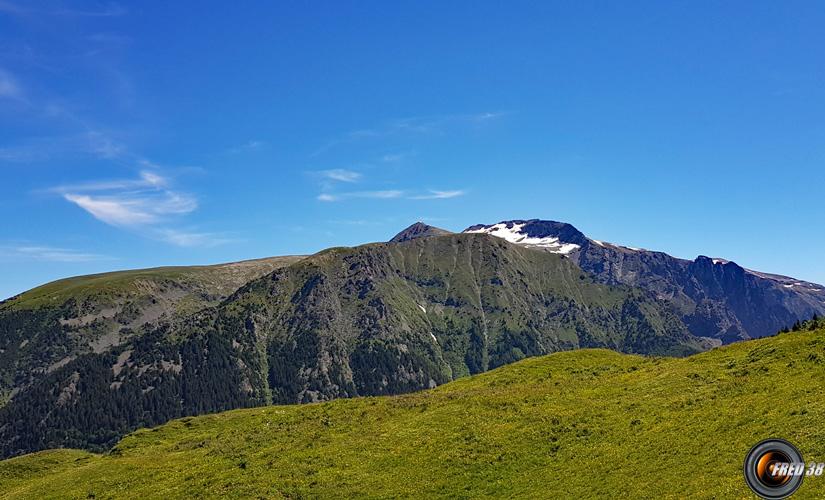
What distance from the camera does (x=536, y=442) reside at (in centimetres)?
4372

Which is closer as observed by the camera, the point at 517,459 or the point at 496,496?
the point at 496,496

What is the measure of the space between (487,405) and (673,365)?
2235 cm

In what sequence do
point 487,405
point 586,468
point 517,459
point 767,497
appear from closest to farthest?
point 767,497 → point 586,468 → point 517,459 → point 487,405

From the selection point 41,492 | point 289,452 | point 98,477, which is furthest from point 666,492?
point 41,492

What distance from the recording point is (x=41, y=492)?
56188mm

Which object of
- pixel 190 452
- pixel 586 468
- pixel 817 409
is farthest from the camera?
pixel 190 452

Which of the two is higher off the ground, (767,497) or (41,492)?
(767,497)

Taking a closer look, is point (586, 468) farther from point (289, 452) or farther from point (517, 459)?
point (289, 452)

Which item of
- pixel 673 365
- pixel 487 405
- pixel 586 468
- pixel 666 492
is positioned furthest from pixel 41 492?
pixel 673 365

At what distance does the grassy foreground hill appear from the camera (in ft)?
112

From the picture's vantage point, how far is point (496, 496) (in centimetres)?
3744

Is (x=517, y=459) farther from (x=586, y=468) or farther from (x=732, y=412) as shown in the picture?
(x=732, y=412)

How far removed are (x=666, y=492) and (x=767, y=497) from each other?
18.7 ft

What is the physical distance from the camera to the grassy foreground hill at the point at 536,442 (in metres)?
34.2
